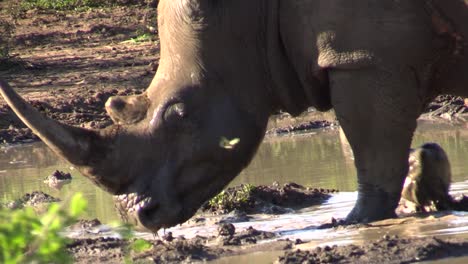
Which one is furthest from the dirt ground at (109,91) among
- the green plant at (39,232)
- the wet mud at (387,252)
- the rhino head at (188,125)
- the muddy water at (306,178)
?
the green plant at (39,232)

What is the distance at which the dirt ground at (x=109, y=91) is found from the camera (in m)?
6.43

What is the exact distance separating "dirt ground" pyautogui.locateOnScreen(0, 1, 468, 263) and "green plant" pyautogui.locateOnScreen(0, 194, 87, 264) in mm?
2898

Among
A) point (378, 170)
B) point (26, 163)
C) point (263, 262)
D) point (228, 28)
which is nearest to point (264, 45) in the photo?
point (228, 28)

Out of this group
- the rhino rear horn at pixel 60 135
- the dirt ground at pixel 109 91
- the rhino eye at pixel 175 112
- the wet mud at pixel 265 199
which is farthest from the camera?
the wet mud at pixel 265 199

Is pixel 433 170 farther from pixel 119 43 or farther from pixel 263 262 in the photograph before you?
pixel 119 43

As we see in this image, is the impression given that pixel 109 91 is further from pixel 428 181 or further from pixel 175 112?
pixel 175 112

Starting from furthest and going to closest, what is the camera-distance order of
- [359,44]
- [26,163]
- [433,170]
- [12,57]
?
[12,57] < [26,163] < [433,170] < [359,44]

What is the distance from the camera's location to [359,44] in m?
7.09

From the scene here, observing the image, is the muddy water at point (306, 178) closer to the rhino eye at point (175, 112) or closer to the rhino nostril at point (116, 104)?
the rhino eye at point (175, 112)

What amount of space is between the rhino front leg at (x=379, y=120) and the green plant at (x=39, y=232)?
3.81 metres

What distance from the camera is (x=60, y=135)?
6.99 metres

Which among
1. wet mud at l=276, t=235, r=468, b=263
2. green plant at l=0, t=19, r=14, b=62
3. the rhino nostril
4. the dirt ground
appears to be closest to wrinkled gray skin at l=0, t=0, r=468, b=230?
the rhino nostril

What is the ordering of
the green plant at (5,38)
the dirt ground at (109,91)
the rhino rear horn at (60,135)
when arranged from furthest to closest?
the green plant at (5,38) < the rhino rear horn at (60,135) < the dirt ground at (109,91)

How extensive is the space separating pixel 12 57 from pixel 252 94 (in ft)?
36.2
